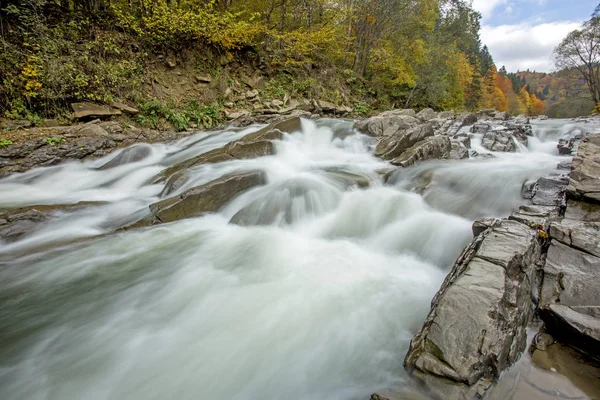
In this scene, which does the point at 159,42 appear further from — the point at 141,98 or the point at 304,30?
the point at 304,30

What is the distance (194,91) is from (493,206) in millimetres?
12059

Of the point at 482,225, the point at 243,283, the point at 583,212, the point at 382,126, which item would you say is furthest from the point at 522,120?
the point at 243,283

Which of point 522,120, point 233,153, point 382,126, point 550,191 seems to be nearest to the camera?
point 550,191

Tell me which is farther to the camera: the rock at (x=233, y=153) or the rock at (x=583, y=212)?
the rock at (x=233, y=153)

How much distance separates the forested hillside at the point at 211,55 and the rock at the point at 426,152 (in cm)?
823

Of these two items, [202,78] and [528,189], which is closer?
[528,189]

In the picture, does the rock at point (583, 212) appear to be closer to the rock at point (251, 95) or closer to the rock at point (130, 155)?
the rock at point (130, 155)

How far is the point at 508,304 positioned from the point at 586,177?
9.46ft

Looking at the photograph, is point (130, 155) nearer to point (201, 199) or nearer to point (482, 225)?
point (201, 199)

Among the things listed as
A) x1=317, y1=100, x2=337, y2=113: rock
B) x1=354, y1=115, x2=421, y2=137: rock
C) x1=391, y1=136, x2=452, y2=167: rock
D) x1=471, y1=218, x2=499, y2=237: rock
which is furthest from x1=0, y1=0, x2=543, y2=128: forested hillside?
x1=471, y1=218, x2=499, y2=237: rock

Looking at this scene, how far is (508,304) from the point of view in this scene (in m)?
2.21

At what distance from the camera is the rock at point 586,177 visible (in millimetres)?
3548

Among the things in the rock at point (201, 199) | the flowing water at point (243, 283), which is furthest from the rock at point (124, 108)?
A: the rock at point (201, 199)

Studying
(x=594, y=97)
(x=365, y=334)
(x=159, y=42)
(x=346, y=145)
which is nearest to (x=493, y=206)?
(x=365, y=334)
